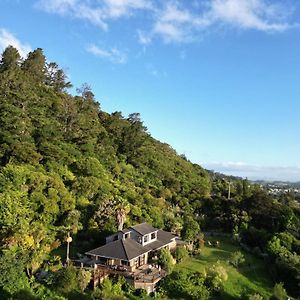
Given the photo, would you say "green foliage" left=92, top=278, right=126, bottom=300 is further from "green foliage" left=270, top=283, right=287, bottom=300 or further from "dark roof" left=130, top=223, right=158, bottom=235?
"green foliage" left=270, top=283, right=287, bottom=300

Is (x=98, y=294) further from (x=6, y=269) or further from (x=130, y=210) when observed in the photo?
(x=130, y=210)

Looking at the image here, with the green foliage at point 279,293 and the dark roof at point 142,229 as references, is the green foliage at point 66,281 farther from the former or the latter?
the green foliage at point 279,293

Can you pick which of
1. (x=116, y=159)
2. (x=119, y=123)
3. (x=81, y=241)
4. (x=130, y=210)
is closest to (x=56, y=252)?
A: (x=81, y=241)

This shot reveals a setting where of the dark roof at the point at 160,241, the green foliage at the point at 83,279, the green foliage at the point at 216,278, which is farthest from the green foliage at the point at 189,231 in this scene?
the green foliage at the point at 83,279

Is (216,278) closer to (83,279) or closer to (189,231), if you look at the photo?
(189,231)

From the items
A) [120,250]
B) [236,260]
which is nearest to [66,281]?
[120,250]

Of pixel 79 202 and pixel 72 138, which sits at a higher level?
pixel 72 138
